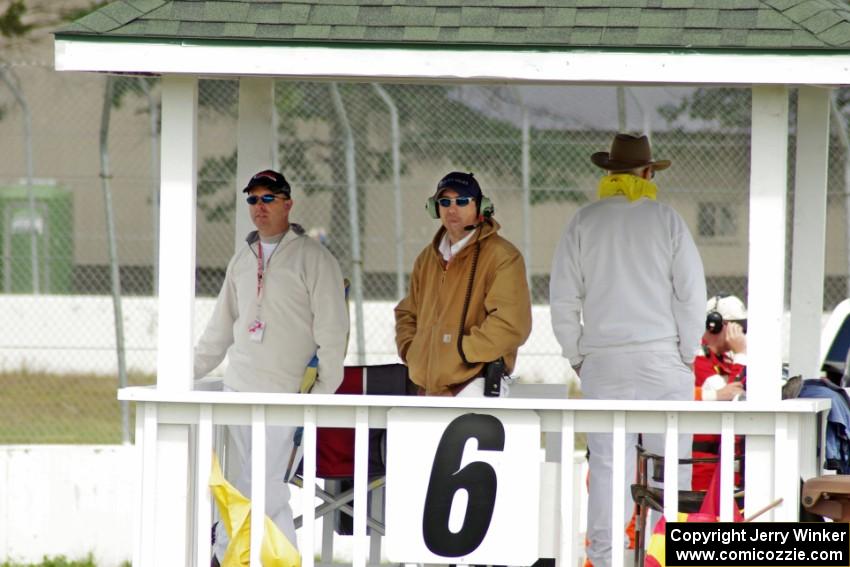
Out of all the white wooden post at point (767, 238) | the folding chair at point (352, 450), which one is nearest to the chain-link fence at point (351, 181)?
the folding chair at point (352, 450)

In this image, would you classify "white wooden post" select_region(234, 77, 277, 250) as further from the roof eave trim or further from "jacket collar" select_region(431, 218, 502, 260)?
the roof eave trim

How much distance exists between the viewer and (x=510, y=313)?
230 inches

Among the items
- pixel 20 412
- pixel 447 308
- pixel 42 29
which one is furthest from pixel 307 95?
pixel 447 308

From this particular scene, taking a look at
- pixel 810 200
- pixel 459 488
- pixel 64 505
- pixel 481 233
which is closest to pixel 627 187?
pixel 481 233

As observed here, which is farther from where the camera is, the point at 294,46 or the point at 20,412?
the point at 20,412

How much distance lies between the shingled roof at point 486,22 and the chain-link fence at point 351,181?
165 inches

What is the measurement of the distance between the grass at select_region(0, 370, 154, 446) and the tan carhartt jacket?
6.63 meters

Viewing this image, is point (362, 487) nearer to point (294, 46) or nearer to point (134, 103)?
point (294, 46)

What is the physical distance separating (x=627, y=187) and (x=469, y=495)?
5.21ft

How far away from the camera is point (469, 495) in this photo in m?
5.31

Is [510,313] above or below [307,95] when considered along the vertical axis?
below

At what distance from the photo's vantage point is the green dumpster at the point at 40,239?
12.9 metres

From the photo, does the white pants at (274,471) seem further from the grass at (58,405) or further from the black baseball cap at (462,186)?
the grass at (58,405)

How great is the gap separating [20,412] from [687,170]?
19.7 ft
